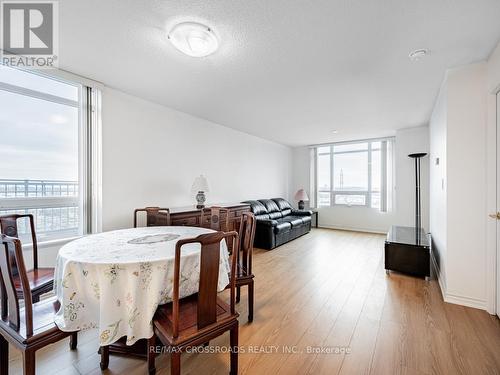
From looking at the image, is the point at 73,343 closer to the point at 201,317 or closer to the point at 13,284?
the point at 13,284

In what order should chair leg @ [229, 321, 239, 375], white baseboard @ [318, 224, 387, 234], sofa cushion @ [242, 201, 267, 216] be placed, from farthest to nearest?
white baseboard @ [318, 224, 387, 234] → sofa cushion @ [242, 201, 267, 216] → chair leg @ [229, 321, 239, 375]

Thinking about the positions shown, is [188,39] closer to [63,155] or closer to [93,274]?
[93,274]

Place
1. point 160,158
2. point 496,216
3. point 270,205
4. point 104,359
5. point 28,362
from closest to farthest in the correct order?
point 28,362
point 104,359
point 496,216
point 160,158
point 270,205

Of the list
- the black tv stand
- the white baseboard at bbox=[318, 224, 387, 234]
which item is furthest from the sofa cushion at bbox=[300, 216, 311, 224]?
the black tv stand

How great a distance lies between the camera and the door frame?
7.14 ft

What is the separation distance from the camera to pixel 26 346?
3.92ft

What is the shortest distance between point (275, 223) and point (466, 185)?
296 cm

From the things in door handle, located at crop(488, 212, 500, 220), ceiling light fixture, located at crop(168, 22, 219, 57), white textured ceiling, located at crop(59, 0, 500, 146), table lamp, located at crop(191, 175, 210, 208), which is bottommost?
door handle, located at crop(488, 212, 500, 220)

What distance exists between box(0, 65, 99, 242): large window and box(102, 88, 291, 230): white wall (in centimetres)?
26

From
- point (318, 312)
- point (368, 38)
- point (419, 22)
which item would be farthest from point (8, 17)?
point (318, 312)

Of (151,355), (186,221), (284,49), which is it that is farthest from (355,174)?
(151,355)

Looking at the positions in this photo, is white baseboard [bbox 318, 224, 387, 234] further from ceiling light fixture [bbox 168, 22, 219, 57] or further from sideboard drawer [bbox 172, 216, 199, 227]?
ceiling light fixture [bbox 168, 22, 219, 57]

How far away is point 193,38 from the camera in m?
1.90

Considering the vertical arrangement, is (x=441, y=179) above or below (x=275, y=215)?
→ above
